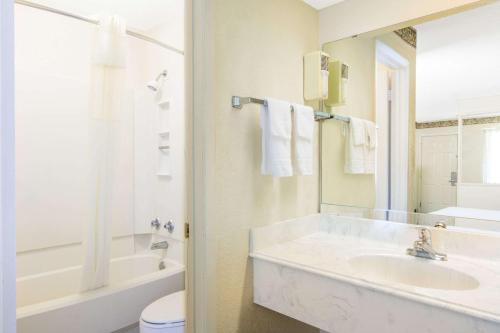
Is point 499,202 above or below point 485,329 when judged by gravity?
above

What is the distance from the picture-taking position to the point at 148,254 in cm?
273

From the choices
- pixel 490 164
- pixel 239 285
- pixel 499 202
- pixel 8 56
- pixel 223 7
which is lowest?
pixel 239 285

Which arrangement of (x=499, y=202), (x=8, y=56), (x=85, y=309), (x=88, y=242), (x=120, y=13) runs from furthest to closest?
(x=120, y=13) → (x=88, y=242) → (x=85, y=309) → (x=499, y=202) → (x=8, y=56)

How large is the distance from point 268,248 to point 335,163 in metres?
0.70

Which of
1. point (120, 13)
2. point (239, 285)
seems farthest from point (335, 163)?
point (120, 13)

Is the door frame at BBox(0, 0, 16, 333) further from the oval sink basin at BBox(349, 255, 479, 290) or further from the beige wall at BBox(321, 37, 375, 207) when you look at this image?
the beige wall at BBox(321, 37, 375, 207)

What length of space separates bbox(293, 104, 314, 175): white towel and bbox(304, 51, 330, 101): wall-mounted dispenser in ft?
0.68

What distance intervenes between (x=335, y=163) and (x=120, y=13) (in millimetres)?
2093

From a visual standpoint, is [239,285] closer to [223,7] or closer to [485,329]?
[485,329]

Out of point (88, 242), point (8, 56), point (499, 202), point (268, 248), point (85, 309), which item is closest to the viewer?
point (8, 56)

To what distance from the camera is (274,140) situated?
1.35 metres

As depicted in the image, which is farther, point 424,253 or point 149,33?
point 149,33

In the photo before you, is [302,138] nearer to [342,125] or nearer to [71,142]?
[342,125]

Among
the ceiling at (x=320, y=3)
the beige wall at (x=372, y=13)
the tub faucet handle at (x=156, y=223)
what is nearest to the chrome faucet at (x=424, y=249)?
the beige wall at (x=372, y=13)
